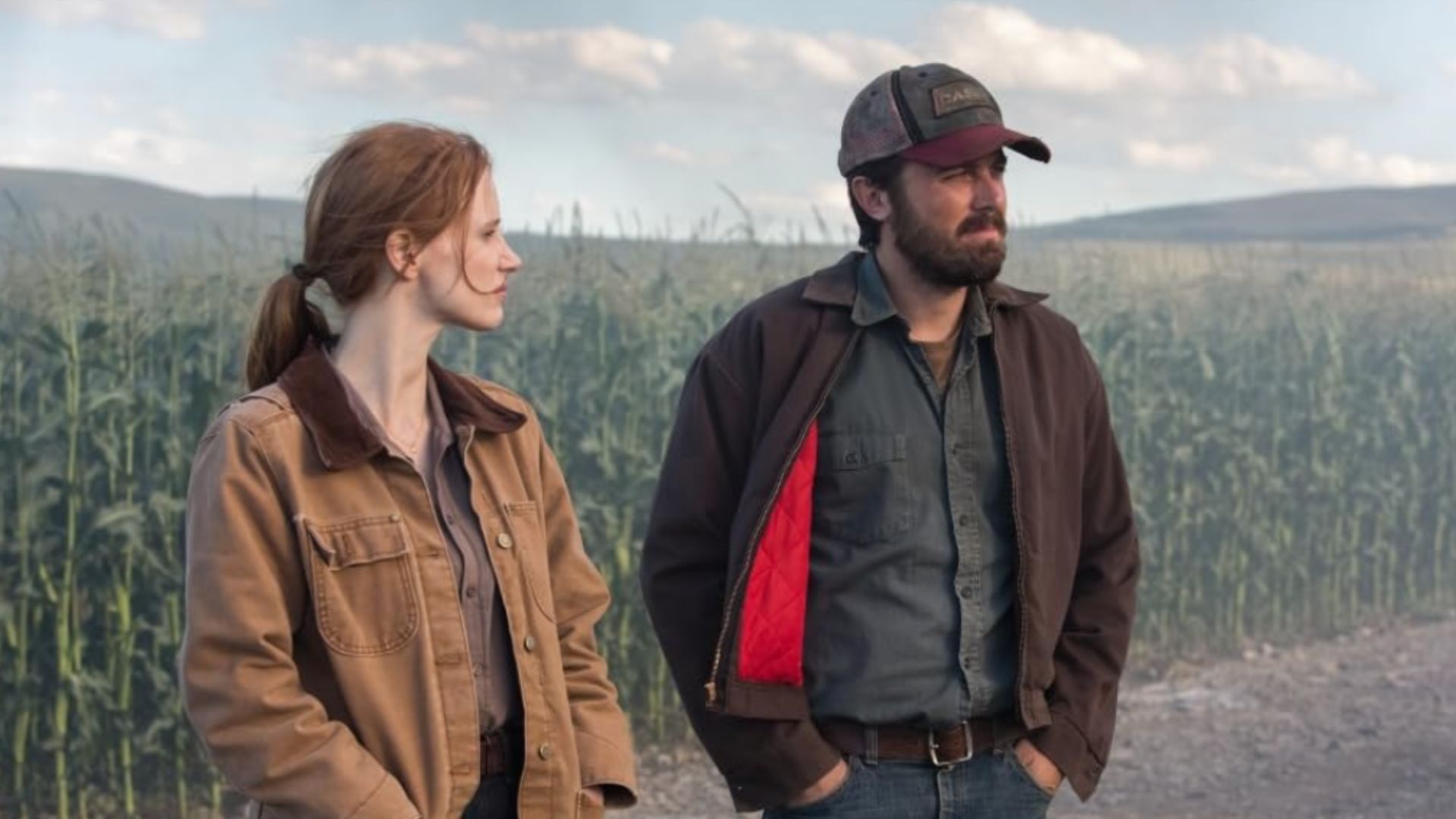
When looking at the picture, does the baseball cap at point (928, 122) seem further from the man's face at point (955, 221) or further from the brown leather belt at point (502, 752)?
the brown leather belt at point (502, 752)

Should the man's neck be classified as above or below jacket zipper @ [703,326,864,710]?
above

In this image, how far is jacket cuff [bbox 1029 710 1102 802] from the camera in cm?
331

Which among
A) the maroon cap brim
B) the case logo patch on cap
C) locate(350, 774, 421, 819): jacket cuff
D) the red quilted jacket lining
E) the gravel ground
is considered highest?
the case logo patch on cap

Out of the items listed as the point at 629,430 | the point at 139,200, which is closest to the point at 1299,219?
the point at 139,200

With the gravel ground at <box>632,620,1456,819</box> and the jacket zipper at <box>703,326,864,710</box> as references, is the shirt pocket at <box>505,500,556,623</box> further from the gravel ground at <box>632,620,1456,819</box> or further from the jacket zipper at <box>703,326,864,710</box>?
the gravel ground at <box>632,620,1456,819</box>

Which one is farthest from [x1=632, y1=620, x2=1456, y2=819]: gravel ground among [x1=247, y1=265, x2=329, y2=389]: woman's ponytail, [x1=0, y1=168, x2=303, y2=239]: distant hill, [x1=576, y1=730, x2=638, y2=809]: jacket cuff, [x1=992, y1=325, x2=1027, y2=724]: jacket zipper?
[x1=0, y1=168, x2=303, y2=239]: distant hill

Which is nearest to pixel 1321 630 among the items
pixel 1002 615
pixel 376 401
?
pixel 1002 615

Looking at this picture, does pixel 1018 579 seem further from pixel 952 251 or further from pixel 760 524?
pixel 952 251

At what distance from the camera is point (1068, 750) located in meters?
3.32

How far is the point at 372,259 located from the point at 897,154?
995 millimetres

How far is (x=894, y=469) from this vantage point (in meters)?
3.23

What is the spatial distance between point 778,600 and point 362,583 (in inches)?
33.1

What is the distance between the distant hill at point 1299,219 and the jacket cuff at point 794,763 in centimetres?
3785

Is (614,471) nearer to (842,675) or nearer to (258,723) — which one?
(842,675)
